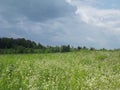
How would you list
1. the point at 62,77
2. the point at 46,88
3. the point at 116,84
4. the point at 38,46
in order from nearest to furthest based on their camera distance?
the point at 46,88 → the point at 116,84 → the point at 62,77 → the point at 38,46

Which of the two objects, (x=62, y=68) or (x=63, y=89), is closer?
(x=63, y=89)

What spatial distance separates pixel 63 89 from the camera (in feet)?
39.4

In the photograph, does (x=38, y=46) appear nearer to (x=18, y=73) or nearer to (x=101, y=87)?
(x=18, y=73)

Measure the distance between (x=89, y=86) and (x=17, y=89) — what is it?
2344 mm

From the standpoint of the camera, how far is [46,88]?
35.4 feet

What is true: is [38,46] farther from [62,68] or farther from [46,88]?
[46,88]

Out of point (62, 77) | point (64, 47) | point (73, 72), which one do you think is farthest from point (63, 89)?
point (64, 47)

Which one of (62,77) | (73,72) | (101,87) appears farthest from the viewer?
(73,72)

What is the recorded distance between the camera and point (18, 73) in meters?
16.4

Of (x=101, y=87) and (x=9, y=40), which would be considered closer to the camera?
(x=101, y=87)

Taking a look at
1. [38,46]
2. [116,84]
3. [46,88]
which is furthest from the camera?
[38,46]

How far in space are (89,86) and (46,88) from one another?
1422 mm

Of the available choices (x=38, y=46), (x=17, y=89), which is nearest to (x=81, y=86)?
(x=17, y=89)

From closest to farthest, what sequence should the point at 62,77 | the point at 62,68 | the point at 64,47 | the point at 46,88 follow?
the point at 46,88
the point at 62,77
the point at 62,68
the point at 64,47
